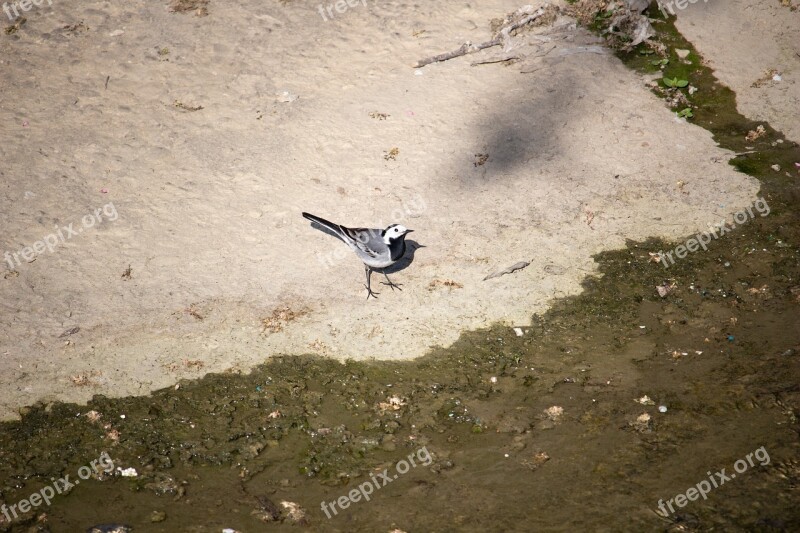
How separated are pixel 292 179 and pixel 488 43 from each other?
423cm

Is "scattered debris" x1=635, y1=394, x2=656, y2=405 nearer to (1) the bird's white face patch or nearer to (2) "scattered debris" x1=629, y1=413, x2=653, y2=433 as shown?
(2) "scattered debris" x1=629, y1=413, x2=653, y2=433

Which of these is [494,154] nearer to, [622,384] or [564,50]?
[564,50]

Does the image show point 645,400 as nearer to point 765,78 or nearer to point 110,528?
point 110,528

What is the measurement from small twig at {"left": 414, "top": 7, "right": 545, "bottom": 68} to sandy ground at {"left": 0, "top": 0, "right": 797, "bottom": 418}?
0.56 ft

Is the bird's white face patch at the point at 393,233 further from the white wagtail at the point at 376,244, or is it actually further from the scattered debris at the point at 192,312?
the scattered debris at the point at 192,312

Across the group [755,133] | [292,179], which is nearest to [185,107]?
[292,179]

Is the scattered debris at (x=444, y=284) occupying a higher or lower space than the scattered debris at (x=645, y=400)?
lower

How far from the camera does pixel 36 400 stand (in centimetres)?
654

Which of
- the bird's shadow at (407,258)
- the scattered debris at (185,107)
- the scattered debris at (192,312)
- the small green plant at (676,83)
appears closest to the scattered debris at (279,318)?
the scattered debris at (192,312)

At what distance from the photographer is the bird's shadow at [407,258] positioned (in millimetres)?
8109

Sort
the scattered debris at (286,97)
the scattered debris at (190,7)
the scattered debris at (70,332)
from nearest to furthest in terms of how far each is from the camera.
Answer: the scattered debris at (70,332) → the scattered debris at (286,97) → the scattered debris at (190,7)

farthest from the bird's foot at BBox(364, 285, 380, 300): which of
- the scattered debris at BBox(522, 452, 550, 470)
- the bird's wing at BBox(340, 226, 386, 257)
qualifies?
the scattered debris at BBox(522, 452, 550, 470)

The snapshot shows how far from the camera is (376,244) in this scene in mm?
7547

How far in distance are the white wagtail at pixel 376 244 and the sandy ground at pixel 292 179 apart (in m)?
0.40
